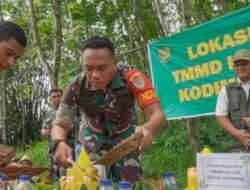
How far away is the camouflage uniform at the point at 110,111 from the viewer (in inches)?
87.5

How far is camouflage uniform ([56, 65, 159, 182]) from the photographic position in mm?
2223

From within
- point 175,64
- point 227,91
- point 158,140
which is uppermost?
point 175,64

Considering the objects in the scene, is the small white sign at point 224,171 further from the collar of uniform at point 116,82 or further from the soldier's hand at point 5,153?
the soldier's hand at point 5,153

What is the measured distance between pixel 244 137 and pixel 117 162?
59.9 inches

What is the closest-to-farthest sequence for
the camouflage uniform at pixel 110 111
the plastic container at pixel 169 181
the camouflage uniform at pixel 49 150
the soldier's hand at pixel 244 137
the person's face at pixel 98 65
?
the plastic container at pixel 169 181
the person's face at pixel 98 65
the camouflage uniform at pixel 110 111
the soldier's hand at pixel 244 137
the camouflage uniform at pixel 49 150

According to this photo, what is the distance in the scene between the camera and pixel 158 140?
25.1 feet

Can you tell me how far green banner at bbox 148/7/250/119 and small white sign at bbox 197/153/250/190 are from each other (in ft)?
9.07

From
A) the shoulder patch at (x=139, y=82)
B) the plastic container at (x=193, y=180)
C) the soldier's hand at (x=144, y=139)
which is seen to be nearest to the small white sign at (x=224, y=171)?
the plastic container at (x=193, y=180)

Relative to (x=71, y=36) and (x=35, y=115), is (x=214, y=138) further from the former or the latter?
(x=35, y=115)

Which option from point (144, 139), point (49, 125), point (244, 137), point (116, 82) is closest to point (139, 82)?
point (116, 82)

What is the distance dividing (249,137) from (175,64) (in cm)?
177

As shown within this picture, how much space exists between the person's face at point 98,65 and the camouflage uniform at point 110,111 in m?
0.18

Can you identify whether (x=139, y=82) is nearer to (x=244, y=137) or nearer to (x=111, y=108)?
(x=111, y=108)

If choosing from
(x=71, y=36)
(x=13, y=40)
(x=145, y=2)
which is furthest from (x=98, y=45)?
(x=145, y=2)
